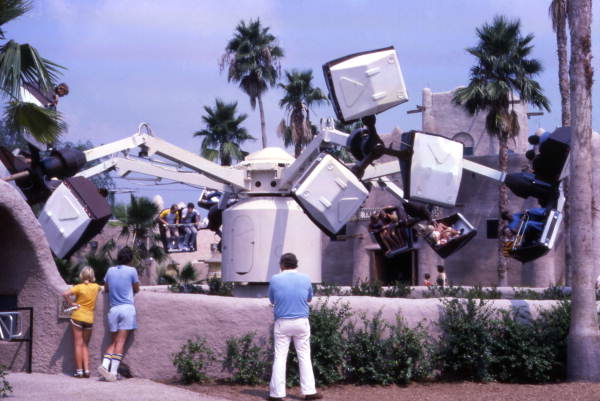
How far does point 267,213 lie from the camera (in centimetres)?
1256

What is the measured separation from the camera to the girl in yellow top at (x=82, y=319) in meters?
9.50

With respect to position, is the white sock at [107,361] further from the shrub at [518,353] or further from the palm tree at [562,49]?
the palm tree at [562,49]

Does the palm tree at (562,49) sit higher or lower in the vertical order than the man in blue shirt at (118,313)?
higher

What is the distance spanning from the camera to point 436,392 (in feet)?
29.8

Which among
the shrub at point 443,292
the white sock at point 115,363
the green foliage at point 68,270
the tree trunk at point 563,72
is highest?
the tree trunk at point 563,72

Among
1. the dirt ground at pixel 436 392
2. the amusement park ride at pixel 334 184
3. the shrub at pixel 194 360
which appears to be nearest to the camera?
the dirt ground at pixel 436 392

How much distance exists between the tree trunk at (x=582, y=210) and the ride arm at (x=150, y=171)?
5.72 m

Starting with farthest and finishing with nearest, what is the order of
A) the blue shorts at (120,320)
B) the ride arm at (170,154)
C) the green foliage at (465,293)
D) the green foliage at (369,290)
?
the green foliage at (369,290)
the ride arm at (170,154)
the green foliage at (465,293)
the blue shorts at (120,320)

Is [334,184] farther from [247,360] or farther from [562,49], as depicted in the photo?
[562,49]

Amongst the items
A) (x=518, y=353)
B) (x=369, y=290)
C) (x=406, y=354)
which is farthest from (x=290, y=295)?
(x=369, y=290)

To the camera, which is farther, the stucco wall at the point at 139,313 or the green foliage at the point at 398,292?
the green foliage at the point at 398,292

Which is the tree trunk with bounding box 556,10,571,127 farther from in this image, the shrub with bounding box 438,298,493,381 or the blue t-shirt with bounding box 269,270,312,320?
the blue t-shirt with bounding box 269,270,312,320

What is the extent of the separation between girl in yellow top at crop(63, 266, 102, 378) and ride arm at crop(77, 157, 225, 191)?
81.5 inches

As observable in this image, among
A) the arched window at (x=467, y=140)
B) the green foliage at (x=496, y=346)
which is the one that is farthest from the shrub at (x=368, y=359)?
the arched window at (x=467, y=140)
